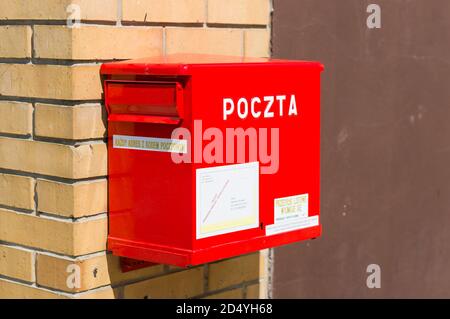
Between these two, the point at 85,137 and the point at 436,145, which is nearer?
the point at 85,137

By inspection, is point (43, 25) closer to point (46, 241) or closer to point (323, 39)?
point (46, 241)

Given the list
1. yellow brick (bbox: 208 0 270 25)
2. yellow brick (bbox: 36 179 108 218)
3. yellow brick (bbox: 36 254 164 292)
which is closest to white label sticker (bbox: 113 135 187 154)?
yellow brick (bbox: 36 179 108 218)

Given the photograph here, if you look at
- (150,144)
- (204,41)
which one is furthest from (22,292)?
(204,41)

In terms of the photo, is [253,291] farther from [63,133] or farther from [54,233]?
[63,133]

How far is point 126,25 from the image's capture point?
2857mm

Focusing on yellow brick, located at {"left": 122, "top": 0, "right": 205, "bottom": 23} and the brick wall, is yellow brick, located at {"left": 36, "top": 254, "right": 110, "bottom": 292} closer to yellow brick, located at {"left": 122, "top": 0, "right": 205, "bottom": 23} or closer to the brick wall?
the brick wall

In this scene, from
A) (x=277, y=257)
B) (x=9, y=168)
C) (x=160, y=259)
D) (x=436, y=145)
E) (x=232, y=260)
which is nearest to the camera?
(x=160, y=259)

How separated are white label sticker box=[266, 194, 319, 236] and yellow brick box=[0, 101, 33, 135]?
810mm

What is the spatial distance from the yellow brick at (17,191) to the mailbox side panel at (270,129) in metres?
0.59

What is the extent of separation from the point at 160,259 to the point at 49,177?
0.44 meters

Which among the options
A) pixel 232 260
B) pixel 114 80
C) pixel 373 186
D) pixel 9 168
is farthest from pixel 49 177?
pixel 373 186

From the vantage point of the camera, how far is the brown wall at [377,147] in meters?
3.69

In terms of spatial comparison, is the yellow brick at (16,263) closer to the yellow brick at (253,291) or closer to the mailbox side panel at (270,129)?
the mailbox side panel at (270,129)

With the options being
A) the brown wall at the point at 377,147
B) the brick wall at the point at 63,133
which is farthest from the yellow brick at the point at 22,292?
the brown wall at the point at 377,147
